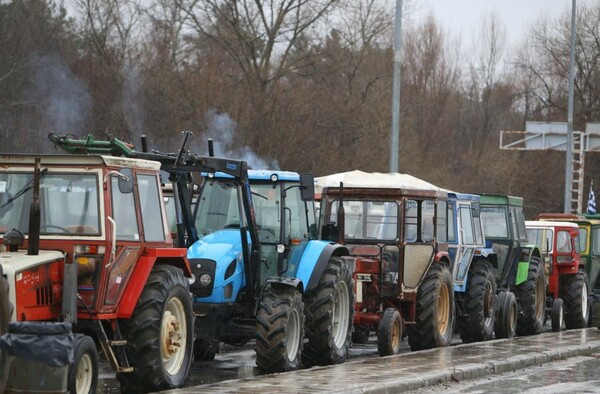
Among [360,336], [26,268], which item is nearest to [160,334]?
[26,268]

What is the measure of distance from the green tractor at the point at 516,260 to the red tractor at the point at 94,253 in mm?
12710

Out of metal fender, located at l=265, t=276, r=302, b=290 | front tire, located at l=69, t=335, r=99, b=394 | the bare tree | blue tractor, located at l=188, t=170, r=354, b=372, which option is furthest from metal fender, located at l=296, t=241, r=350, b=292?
the bare tree

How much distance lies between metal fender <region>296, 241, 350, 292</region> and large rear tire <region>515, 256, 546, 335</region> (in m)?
8.90

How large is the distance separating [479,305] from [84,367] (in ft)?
39.9

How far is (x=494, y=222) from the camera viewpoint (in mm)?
25078

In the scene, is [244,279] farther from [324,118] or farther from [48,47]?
[324,118]

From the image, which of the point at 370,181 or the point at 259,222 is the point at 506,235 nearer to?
the point at 370,181

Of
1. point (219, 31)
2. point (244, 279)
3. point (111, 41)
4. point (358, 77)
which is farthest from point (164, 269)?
point (358, 77)

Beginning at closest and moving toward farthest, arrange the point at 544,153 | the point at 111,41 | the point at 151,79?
the point at 151,79 < the point at 111,41 < the point at 544,153

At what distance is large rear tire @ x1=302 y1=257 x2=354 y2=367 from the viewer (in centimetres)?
1594

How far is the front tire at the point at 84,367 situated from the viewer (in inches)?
405

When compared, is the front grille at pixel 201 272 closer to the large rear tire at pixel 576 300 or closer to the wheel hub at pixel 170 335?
the wheel hub at pixel 170 335

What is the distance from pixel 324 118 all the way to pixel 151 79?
26.8ft

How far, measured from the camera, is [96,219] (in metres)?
11.7
